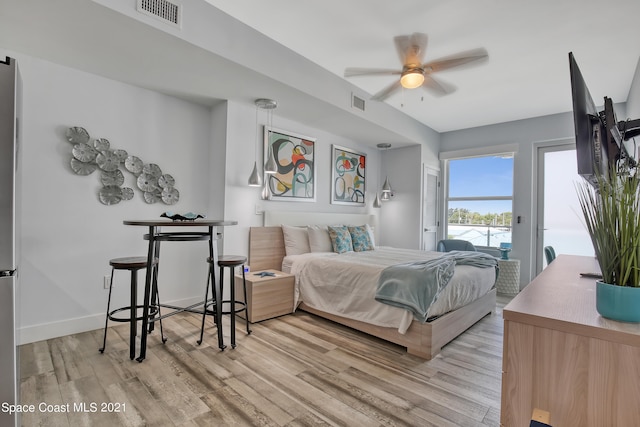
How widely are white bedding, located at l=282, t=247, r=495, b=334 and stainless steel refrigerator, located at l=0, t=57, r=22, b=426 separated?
7.49 ft

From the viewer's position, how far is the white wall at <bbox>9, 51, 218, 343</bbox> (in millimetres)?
2586

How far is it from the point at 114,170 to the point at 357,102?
2.77 meters

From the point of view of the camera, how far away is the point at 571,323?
35.7 inches

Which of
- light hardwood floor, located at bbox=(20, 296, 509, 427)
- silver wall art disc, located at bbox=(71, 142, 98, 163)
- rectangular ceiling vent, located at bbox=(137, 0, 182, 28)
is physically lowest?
light hardwood floor, located at bbox=(20, 296, 509, 427)

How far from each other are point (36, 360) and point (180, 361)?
1015mm

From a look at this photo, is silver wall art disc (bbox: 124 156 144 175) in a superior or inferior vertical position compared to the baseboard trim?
superior

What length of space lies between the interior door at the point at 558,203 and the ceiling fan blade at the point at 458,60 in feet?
10.5

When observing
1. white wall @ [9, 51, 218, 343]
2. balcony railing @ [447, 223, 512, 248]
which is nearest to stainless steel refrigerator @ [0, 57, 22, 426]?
white wall @ [9, 51, 218, 343]

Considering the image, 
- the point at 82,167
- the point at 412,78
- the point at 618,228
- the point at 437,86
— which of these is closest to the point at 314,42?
the point at 412,78

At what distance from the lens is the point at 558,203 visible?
4727 mm

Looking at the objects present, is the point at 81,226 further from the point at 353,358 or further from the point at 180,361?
the point at 353,358

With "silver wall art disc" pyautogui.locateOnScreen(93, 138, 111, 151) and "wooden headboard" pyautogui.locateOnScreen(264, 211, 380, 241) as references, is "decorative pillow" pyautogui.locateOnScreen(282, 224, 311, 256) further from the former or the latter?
"silver wall art disc" pyautogui.locateOnScreen(93, 138, 111, 151)

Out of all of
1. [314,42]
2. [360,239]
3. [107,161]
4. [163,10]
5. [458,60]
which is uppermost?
[314,42]

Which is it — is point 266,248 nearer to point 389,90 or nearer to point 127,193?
point 127,193
